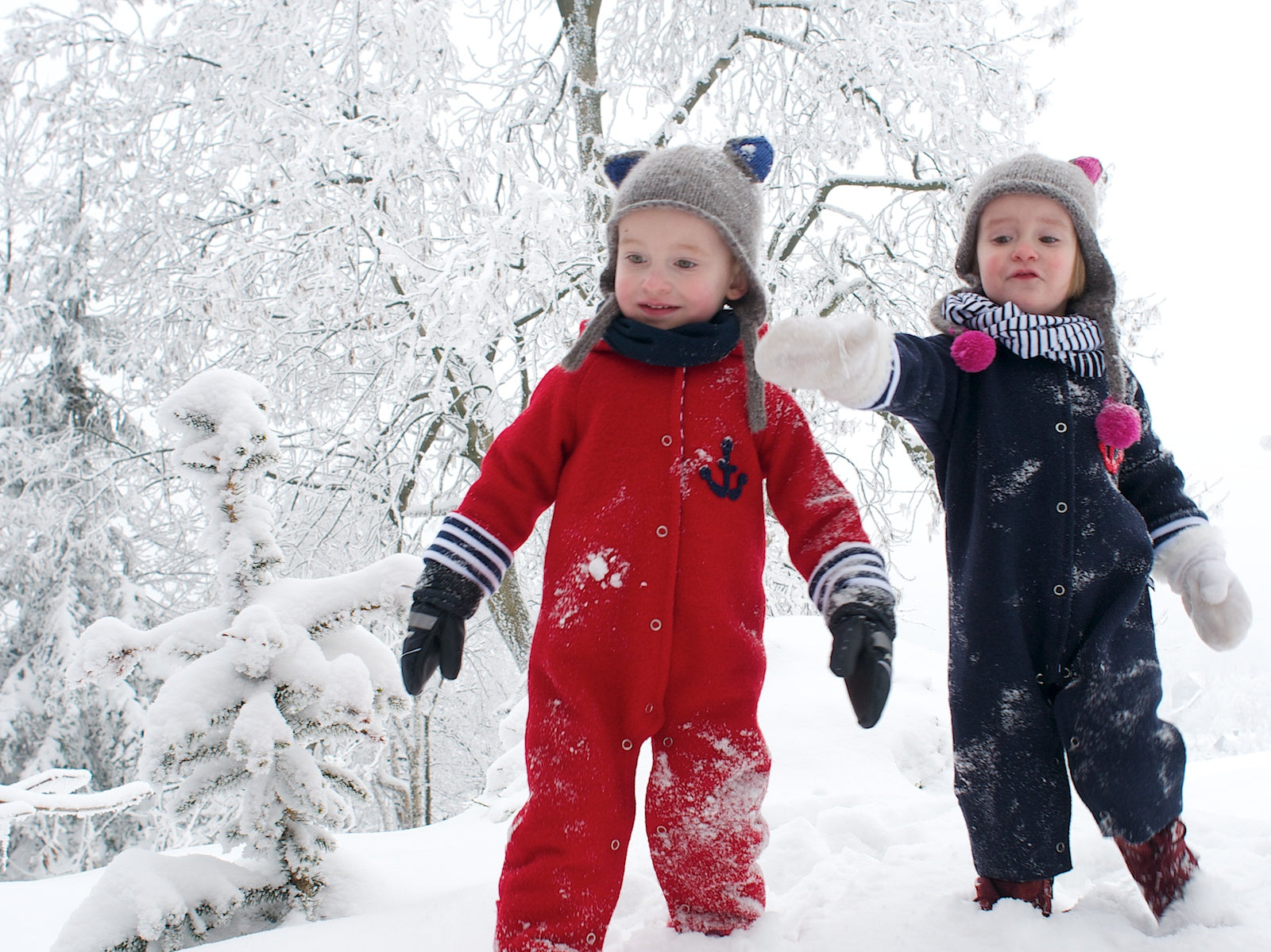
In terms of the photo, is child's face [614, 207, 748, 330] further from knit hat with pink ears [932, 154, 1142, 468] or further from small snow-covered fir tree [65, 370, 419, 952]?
small snow-covered fir tree [65, 370, 419, 952]

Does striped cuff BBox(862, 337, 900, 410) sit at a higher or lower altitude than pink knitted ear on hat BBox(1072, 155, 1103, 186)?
lower

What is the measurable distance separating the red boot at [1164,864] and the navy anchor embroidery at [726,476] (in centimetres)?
107

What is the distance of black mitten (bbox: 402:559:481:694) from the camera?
61.4 inches

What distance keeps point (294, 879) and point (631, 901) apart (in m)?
0.81

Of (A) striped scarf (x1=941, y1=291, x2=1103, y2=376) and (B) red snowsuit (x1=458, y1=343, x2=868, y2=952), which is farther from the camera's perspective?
(A) striped scarf (x1=941, y1=291, x2=1103, y2=376)

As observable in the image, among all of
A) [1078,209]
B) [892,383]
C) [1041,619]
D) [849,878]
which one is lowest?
[849,878]

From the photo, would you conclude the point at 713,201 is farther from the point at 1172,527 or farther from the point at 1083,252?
the point at 1172,527

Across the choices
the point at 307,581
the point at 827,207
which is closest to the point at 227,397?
the point at 307,581

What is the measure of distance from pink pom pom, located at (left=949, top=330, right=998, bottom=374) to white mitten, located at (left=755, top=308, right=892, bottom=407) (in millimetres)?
301

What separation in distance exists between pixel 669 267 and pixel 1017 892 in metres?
1.54

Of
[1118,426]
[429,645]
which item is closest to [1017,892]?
[1118,426]

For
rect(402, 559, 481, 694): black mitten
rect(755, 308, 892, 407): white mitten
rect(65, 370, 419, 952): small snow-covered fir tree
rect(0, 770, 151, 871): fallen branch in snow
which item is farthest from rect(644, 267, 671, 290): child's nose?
rect(0, 770, 151, 871): fallen branch in snow

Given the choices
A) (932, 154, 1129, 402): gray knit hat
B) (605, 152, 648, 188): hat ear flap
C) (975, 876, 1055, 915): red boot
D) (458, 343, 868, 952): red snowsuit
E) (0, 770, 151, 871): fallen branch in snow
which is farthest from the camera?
(0, 770, 151, 871): fallen branch in snow

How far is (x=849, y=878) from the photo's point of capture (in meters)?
2.02
